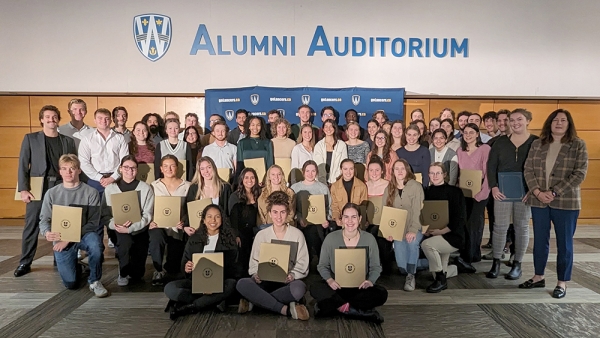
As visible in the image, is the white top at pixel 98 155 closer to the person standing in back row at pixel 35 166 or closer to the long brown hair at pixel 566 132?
the person standing in back row at pixel 35 166

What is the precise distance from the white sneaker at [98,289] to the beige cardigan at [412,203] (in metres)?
3.10

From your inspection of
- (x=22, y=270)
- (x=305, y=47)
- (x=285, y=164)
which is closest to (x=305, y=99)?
(x=305, y=47)

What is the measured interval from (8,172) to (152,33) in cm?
374

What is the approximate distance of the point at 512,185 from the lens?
4125 millimetres

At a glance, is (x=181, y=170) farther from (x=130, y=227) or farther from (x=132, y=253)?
(x=132, y=253)

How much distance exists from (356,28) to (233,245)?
4846 mm

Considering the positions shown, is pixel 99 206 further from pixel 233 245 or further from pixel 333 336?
pixel 333 336

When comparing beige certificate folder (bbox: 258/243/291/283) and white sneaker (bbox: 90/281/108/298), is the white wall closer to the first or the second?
white sneaker (bbox: 90/281/108/298)

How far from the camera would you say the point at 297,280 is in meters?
3.27

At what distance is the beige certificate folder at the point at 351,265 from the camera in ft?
10.5

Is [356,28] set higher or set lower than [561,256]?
higher

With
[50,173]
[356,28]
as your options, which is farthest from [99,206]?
[356,28]

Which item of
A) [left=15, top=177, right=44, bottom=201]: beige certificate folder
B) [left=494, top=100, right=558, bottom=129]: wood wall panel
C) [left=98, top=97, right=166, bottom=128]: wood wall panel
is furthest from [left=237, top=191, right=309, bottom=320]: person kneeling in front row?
[left=494, top=100, right=558, bottom=129]: wood wall panel

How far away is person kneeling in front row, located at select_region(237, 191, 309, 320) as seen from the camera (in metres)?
3.22
